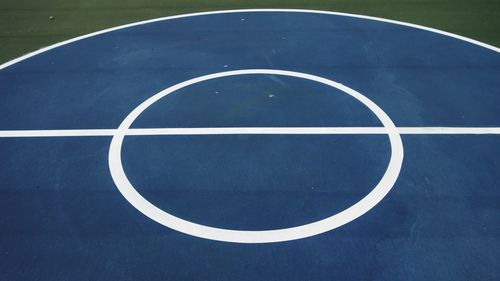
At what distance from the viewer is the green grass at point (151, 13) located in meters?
10.5

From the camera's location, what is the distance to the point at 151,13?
11867 mm

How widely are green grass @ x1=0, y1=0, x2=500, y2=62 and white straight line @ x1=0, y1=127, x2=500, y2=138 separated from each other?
355 cm

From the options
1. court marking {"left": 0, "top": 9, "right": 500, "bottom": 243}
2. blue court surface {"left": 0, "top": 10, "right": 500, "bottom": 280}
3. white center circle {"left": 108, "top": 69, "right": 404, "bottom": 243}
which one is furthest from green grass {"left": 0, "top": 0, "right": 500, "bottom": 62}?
white center circle {"left": 108, "top": 69, "right": 404, "bottom": 243}

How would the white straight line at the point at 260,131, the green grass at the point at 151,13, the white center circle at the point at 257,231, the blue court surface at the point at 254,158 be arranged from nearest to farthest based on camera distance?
the blue court surface at the point at 254,158, the white center circle at the point at 257,231, the white straight line at the point at 260,131, the green grass at the point at 151,13

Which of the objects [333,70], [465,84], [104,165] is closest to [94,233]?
[104,165]

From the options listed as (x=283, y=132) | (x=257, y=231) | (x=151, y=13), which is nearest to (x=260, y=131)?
(x=283, y=132)

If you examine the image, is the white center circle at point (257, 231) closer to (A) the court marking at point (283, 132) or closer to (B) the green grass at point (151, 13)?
(A) the court marking at point (283, 132)

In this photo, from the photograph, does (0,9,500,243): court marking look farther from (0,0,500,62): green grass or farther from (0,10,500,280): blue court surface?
(0,0,500,62): green grass

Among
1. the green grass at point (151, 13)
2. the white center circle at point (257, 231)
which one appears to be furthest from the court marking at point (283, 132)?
the green grass at point (151, 13)

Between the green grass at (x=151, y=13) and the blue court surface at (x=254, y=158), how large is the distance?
819mm

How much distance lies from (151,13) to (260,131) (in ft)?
20.7

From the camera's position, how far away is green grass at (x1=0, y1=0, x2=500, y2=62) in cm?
1055

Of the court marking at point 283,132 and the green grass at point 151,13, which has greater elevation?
the green grass at point 151,13

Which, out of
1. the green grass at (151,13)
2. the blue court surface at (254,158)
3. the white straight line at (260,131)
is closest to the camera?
the blue court surface at (254,158)
